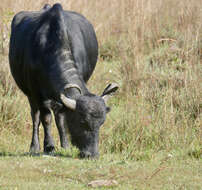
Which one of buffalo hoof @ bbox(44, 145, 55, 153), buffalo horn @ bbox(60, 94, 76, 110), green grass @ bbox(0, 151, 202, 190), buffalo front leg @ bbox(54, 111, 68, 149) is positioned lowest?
buffalo hoof @ bbox(44, 145, 55, 153)

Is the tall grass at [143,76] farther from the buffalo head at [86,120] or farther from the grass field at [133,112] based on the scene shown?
the buffalo head at [86,120]

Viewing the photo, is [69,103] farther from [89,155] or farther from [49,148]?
[49,148]

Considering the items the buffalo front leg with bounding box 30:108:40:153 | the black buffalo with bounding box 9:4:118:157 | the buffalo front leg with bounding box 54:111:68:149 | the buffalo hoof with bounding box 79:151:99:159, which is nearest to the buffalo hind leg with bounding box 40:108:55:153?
the black buffalo with bounding box 9:4:118:157

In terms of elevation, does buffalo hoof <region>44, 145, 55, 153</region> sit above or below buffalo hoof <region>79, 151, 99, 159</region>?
below

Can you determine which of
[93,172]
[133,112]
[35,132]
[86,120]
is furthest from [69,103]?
[35,132]

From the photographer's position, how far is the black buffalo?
229 inches

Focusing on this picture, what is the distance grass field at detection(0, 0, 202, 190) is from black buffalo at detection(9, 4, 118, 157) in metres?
0.29

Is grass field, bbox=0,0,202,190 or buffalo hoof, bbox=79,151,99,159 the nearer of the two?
grass field, bbox=0,0,202,190

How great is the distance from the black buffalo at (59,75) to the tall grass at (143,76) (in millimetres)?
617

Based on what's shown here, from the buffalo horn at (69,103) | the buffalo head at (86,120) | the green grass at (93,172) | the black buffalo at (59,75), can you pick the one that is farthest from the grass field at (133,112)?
the buffalo horn at (69,103)

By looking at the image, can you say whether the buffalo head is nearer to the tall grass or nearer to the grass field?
the grass field

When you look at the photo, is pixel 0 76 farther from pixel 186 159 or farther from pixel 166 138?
pixel 186 159

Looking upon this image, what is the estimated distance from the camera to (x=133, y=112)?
7.14 m

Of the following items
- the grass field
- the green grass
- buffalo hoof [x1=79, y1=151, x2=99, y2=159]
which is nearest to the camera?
the green grass
